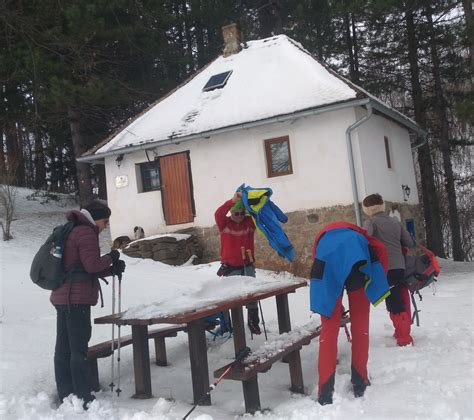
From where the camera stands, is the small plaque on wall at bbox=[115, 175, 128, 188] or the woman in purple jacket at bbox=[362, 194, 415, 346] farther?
the small plaque on wall at bbox=[115, 175, 128, 188]

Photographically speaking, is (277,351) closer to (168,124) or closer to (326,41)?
(168,124)

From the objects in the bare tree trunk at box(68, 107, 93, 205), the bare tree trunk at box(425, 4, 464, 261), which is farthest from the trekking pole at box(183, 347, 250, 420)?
the bare tree trunk at box(425, 4, 464, 261)

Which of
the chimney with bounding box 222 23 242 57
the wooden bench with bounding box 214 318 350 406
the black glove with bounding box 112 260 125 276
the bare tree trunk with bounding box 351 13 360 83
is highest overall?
the bare tree trunk with bounding box 351 13 360 83

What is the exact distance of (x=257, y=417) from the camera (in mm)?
3904

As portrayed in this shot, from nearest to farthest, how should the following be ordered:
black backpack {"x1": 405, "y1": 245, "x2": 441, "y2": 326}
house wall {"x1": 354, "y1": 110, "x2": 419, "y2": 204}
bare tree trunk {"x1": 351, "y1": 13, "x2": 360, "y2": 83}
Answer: black backpack {"x1": 405, "y1": 245, "x2": 441, "y2": 326} < house wall {"x1": 354, "y1": 110, "x2": 419, "y2": 204} < bare tree trunk {"x1": 351, "y1": 13, "x2": 360, "y2": 83}

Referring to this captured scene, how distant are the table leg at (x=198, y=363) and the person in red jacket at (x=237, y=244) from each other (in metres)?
1.98

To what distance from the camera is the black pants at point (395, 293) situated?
5.59m

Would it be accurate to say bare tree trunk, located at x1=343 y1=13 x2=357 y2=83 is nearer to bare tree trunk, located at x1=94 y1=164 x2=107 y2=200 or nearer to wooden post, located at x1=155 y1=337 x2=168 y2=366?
bare tree trunk, located at x1=94 y1=164 x2=107 y2=200

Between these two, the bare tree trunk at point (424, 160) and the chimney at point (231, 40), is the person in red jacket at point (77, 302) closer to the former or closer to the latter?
the chimney at point (231, 40)

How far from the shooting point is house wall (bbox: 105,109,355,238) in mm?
12117

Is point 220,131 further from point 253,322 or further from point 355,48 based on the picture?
point 355,48

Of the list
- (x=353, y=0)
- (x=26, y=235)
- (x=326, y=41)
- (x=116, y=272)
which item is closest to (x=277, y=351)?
(x=116, y=272)

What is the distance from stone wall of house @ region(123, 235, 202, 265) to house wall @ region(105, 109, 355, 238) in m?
0.89

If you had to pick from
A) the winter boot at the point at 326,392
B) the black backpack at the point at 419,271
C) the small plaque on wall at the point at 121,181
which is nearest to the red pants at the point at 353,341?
the winter boot at the point at 326,392
